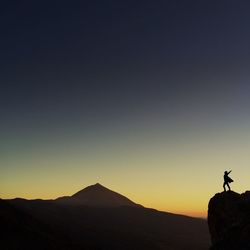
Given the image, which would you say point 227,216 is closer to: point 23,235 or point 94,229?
point 23,235

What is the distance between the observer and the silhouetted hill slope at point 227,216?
26.1 meters

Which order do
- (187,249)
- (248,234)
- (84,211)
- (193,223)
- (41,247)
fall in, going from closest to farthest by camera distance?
(248,234)
(41,247)
(187,249)
(84,211)
(193,223)

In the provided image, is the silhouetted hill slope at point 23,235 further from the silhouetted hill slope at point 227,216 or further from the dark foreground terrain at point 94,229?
the silhouetted hill slope at point 227,216

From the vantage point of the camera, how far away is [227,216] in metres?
32.8

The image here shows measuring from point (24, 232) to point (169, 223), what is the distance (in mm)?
104469

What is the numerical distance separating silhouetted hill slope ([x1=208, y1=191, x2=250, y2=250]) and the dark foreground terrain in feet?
145

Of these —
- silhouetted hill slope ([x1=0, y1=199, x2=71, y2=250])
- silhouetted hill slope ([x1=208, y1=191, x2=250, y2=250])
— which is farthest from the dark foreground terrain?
silhouetted hill slope ([x1=208, y1=191, x2=250, y2=250])

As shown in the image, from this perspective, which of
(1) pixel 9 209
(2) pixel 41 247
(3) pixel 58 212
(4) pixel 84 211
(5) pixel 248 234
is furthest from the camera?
(4) pixel 84 211

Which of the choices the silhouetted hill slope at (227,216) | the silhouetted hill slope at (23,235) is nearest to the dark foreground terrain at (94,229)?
the silhouetted hill slope at (23,235)

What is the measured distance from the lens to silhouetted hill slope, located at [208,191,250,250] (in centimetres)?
2611

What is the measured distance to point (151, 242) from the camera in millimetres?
117375

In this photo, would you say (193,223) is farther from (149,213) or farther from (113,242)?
(113,242)

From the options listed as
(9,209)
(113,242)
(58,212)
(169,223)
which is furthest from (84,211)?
(9,209)

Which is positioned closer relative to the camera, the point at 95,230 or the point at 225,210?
the point at 225,210
